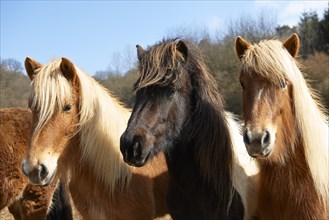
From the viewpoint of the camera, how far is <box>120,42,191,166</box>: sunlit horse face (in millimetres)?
2816

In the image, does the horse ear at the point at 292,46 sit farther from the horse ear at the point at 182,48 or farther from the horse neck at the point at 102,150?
the horse neck at the point at 102,150

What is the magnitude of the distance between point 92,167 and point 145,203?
2.09 ft

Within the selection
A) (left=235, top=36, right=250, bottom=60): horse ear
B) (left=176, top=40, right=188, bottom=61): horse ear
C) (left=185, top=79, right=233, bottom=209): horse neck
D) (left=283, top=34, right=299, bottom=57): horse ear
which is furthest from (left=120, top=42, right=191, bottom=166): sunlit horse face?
(left=283, top=34, right=299, bottom=57): horse ear

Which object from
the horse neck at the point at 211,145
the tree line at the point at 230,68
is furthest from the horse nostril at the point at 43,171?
the tree line at the point at 230,68

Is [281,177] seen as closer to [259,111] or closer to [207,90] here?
[259,111]

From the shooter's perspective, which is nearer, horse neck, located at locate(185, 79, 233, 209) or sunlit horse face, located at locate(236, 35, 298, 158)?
sunlit horse face, located at locate(236, 35, 298, 158)

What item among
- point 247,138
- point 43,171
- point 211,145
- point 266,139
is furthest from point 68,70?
point 266,139

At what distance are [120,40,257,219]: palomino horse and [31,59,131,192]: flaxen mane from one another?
58 centimetres

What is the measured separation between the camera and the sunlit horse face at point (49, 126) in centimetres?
308

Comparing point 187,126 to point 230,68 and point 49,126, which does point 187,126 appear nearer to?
point 49,126

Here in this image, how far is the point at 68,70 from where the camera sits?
3.46m

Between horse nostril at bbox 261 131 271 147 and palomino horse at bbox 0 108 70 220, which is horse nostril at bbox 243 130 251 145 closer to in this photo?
horse nostril at bbox 261 131 271 147

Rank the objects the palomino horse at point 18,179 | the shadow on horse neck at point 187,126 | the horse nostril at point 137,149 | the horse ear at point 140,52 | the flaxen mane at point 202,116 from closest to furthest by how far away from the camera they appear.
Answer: the horse nostril at point 137,149 → the shadow on horse neck at point 187,126 → the flaxen mane at point 202,116 → the horse ear at point 140,52 → the palomino horse at point 18,179

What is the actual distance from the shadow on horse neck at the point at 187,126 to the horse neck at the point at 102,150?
546mm
